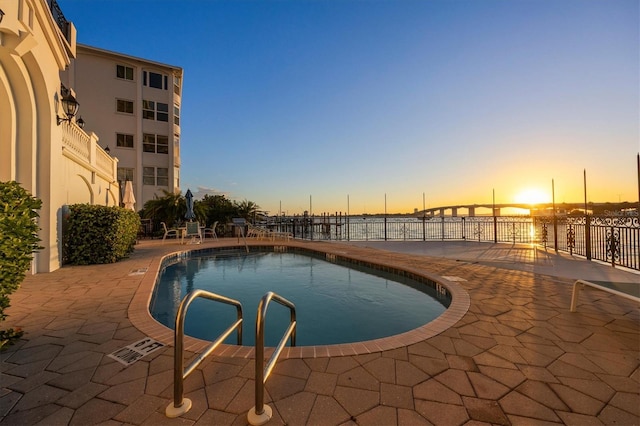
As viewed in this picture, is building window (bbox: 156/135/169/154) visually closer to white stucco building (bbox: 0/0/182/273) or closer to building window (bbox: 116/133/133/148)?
building window (bbox: 116/133/133/148)

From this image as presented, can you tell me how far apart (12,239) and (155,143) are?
20.8 metres

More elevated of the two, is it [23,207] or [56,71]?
[56,71]

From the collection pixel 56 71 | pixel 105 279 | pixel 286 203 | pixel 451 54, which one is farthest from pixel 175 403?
pixel 286 203

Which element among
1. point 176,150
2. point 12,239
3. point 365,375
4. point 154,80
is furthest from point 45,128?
point 154,80

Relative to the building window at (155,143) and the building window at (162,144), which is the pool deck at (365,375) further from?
the building window at (162,144)

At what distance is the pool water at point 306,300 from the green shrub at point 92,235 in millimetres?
1558

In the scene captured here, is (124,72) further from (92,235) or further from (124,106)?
(92,235)

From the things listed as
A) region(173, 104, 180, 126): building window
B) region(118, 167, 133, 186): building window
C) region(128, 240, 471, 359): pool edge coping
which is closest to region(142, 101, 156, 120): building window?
region(173, 104, 180, 126): building window

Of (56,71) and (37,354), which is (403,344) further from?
(56,71)

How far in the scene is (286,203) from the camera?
135ft

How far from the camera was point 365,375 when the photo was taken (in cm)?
226

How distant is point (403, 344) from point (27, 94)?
8691 mm

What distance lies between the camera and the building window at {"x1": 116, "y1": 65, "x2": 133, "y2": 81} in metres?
19.4

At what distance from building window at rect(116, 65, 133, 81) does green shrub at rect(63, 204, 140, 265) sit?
17.2 m
